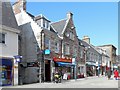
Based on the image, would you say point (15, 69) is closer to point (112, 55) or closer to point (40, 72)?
point (40, 72)

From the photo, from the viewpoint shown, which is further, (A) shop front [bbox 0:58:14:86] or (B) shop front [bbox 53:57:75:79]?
(B) shop front [bbox 53:57:75:79]

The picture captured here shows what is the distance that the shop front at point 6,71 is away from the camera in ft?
79.6

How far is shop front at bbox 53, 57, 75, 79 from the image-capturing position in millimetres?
34331

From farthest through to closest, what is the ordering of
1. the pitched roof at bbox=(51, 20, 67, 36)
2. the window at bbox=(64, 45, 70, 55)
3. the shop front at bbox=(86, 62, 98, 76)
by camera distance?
the shop front at bbox=(86, 62, 98, 76) < the pitched roof at bbox=(51, 20, 67, 36) < the window at bbox=(64, 45, 70, 55)

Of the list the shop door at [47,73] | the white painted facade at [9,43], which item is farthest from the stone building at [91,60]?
the white painted facade at [9,43]

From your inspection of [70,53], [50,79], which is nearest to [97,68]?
[70,53]

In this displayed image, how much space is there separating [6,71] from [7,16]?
19.0 feet

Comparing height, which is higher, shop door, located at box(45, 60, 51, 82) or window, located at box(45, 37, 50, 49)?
window, located at box(45, 37, 50, 49)

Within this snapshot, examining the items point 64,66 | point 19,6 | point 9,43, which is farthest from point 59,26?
point 9,43

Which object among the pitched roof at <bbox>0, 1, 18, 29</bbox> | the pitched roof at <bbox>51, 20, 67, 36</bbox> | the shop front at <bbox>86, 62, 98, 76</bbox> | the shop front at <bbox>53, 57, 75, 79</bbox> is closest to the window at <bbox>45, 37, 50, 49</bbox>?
the shop front at <bbox>53, 57, 75, 79</bbox>

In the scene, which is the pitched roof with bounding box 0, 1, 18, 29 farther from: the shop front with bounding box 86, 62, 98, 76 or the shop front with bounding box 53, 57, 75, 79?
the shop front with bounding box 86, 62, 98, 76

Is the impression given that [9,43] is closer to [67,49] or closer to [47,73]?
[47,73]

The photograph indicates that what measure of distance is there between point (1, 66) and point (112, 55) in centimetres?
5495

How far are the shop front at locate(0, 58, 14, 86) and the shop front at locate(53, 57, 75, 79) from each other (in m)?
9.15
